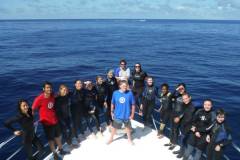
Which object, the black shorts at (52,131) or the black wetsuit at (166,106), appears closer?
the black shorts at (52,131)

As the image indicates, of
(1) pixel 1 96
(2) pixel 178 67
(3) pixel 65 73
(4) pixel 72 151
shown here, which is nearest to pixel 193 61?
(2) pixel 178 67

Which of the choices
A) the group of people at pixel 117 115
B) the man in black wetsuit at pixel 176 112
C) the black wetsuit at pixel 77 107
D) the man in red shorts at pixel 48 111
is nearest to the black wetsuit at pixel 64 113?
the group of people at pixel 117 115

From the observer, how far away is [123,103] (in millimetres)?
9273

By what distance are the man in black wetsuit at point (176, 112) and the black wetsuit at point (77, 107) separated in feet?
11.3

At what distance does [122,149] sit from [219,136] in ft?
11.8

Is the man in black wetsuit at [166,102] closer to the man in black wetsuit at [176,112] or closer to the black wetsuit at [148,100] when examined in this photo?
the man in black wetsuit at [176,112]

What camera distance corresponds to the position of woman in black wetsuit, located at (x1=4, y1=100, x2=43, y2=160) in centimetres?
767

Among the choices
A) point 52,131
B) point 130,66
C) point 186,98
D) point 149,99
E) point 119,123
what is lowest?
point 130,66

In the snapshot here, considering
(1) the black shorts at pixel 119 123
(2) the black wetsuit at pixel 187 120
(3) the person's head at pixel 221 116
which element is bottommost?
(1) the black shorts at pixel 119 123

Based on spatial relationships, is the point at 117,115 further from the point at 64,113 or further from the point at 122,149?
the point at 64,113

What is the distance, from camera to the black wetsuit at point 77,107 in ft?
31.1

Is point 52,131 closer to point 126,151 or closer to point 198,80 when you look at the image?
point 126,151

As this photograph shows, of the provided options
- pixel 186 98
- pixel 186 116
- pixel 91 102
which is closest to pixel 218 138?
pixel 186 116

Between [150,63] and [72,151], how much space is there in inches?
1138
